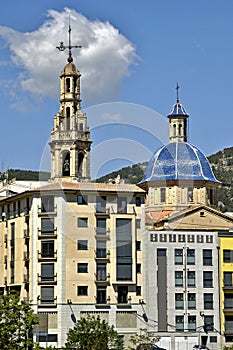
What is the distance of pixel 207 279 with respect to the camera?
363 feet

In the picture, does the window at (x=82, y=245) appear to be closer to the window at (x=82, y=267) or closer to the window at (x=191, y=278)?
the window at (x=82, y=267)

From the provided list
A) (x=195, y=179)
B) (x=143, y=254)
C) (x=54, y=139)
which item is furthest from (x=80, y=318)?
(x=54, y=139)

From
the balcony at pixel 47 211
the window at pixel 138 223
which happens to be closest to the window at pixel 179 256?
the window at pixel 138 223

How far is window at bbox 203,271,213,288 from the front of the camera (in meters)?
111

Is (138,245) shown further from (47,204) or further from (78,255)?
(47,204)

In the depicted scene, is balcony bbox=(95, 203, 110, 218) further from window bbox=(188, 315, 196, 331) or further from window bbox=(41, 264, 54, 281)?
window bbox=(188, 315, 196, 331)

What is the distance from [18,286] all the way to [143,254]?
12622mm

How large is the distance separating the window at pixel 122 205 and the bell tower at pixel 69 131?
133 ft

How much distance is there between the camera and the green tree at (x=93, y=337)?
317ft

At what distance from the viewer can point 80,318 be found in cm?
10456

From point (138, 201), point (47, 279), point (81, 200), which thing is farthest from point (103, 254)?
point (138, 201)

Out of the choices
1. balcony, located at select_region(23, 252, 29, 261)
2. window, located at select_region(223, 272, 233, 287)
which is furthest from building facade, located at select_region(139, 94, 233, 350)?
balcony, located at select_region(23, 252, 29, 261)

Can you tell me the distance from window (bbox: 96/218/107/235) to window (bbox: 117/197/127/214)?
2.19m

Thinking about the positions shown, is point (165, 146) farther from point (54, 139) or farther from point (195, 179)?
point (54, 139)
